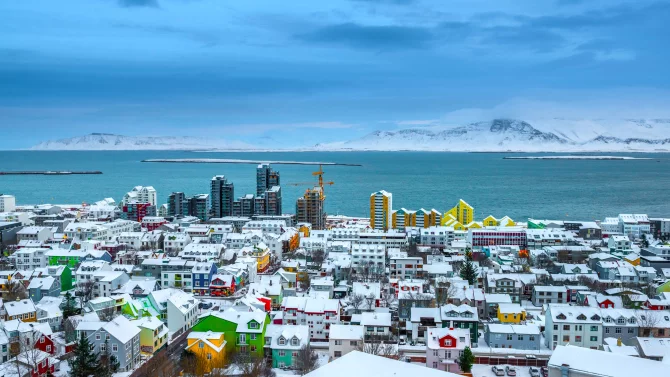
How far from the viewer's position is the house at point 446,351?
26.6ft

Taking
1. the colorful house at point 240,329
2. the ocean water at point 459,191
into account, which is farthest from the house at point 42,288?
the ocean water at point 459,191

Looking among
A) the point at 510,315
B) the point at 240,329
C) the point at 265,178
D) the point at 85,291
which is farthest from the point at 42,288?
the point at 265,178

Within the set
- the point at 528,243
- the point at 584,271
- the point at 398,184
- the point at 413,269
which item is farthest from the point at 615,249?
the point at 398,184

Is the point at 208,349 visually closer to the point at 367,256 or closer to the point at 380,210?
the point at 367,256

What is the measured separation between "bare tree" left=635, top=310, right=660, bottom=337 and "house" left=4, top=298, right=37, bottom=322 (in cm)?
895

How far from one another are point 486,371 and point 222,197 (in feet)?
56.0

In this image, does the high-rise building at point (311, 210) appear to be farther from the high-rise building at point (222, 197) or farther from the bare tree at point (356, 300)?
the bare tree at point (356, 300)

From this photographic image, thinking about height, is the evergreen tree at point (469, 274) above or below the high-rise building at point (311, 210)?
below

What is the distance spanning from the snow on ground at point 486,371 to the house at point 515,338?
0.70 metres

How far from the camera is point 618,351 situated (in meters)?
8.08

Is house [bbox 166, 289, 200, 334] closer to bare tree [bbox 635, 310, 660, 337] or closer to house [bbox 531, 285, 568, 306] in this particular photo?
house [bbox 531, 285, 568, 306]

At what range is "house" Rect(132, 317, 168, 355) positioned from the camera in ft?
28.7

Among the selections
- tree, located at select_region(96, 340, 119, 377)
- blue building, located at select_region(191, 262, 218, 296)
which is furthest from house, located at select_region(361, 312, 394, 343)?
blue building, located at select_region(191, 262, 218, 296)

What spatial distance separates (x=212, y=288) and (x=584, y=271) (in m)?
7.55
